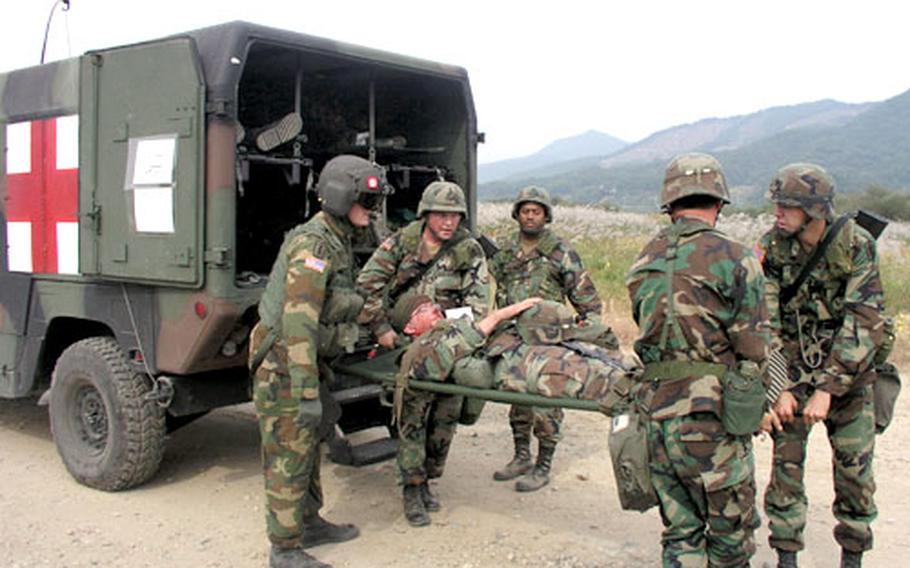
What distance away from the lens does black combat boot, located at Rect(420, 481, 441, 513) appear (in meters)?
4.57

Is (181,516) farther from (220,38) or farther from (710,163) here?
(710,163)

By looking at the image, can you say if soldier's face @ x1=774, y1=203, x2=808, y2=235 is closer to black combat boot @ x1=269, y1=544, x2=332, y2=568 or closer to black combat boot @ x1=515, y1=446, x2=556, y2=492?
black combat boot @ x1=515, y1=446, x2=556, y2=492

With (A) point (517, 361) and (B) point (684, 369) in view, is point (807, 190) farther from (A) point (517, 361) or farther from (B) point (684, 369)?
(A) point (517, 361)

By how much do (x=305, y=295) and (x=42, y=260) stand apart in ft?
7.45

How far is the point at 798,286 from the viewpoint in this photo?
363 cm

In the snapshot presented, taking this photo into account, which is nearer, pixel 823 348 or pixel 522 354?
pixel 823 348

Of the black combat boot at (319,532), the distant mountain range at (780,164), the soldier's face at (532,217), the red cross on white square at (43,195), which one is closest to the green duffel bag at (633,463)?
the black combat boot at (319,532)

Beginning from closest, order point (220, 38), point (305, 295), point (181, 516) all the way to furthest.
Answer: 1. point (305, 295)
2. point (220, 38)
3. point (181, 516)

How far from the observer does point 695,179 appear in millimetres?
2982

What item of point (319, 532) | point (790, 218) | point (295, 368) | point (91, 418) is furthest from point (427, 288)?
point (91, 418)

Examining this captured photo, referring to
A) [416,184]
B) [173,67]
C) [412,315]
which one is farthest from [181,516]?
[416,184]

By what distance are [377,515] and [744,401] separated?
2.31 meters

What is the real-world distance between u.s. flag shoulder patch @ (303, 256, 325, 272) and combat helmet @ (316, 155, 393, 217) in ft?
0.95

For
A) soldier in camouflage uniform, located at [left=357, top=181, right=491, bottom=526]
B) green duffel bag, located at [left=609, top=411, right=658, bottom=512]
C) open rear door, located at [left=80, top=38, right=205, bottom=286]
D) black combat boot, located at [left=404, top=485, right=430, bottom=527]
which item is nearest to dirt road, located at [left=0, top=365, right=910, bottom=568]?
black combat boot, located at [left=404, top=485, right=430, bottom=527]
